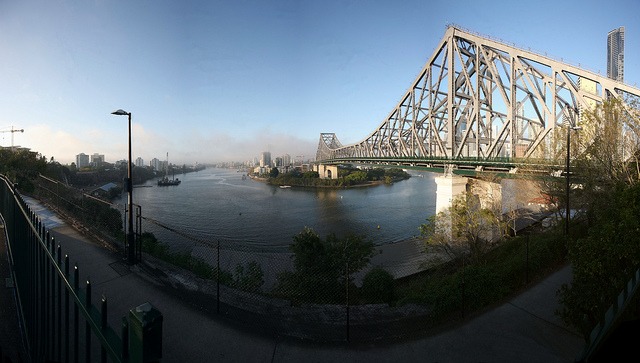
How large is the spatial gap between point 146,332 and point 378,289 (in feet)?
33.6

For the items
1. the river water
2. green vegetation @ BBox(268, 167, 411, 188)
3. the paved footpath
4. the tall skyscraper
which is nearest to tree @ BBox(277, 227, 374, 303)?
the paved footpath

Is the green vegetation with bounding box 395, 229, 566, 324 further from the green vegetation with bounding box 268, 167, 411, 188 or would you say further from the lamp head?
the green vegetation with bounding box 268, 167, 411, 188

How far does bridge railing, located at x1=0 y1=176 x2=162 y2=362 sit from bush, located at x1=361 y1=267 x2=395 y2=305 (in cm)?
810

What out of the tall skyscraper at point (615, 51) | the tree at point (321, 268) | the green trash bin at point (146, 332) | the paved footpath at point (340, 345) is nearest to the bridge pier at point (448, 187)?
the tree at point (321, 268)

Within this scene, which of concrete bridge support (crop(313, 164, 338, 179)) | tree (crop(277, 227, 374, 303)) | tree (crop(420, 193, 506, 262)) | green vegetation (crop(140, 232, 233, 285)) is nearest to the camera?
green vegetation (crop(140, 232, 233, 285))

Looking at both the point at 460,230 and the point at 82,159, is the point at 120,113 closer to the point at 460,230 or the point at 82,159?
the point at 460,230

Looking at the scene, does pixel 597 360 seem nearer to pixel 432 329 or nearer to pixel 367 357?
pixel 367 357

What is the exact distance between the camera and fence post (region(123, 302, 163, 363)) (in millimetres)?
1228

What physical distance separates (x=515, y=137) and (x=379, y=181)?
63.0 metres

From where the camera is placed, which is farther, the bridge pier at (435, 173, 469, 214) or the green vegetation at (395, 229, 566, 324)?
the bridge pier at (435, 173, 469, 214)

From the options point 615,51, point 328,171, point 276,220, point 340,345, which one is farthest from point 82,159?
point 615,51

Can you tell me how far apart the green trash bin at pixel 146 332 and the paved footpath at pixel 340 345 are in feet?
9.97

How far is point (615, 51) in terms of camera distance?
191 ft

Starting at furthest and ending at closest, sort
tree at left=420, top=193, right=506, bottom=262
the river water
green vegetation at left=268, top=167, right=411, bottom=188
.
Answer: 1. green vegetation at left=268, top=167, right=411, bottom=188
2. the river water
3. tree at left=420, top=193, right=506, bottom=262
